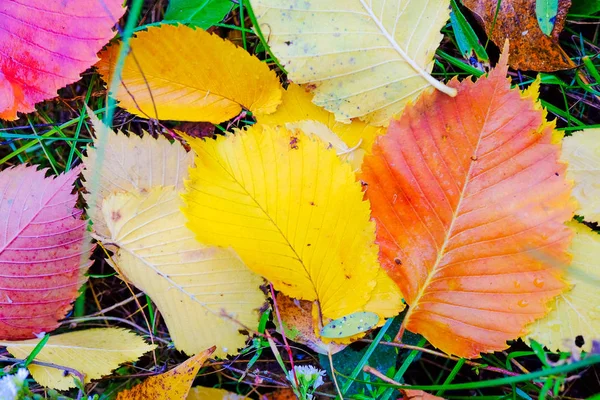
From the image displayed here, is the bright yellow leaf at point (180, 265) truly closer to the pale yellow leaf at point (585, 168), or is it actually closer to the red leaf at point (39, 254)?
the red leaf at point (39, 254)

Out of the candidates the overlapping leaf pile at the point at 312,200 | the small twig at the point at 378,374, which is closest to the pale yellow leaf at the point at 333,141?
the overlapping leaf pile at the point at 312,200

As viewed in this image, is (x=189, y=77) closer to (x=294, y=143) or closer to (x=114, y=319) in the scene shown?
(x=294, y=143)

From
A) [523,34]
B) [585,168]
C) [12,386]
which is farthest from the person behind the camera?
[523,34]

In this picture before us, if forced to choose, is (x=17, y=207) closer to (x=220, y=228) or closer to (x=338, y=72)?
(x=220, y=228)

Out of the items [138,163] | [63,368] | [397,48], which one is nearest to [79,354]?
[63,368]

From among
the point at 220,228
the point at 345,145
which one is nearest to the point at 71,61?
the point at 220,228

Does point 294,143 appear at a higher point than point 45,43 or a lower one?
lower

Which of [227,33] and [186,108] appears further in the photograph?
[227,33]
